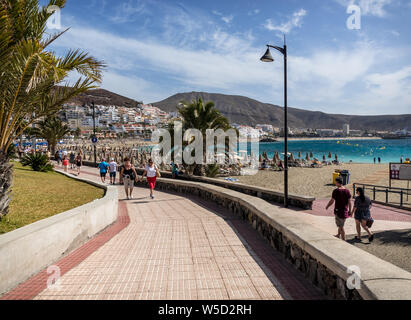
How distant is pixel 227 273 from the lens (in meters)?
3.93

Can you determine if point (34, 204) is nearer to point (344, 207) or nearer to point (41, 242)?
point (41, 242)

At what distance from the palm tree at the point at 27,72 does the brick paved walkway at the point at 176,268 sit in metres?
2.18

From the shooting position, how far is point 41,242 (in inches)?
156

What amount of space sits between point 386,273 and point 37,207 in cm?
654

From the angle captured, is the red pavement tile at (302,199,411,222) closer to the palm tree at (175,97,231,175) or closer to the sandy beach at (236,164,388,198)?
the sandy beach at (236,164,388,198)

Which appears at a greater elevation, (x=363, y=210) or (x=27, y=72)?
(x=27, y=72)

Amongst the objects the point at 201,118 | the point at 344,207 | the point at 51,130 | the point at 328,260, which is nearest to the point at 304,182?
the point at 201,118

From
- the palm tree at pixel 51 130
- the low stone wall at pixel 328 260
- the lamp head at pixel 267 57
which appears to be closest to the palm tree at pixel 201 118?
the lamp head at pixel 267 57

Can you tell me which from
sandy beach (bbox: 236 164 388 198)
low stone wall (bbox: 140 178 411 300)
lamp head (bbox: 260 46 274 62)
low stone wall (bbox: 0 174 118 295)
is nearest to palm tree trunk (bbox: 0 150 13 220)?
low stone wall (bbox: 0 174 118 295)

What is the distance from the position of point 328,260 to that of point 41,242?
374 cm

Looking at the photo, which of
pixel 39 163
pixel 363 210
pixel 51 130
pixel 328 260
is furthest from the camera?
pixel 51 130

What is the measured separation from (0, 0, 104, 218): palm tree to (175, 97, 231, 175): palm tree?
1309cm

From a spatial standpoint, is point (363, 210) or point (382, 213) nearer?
point (363, 210)
